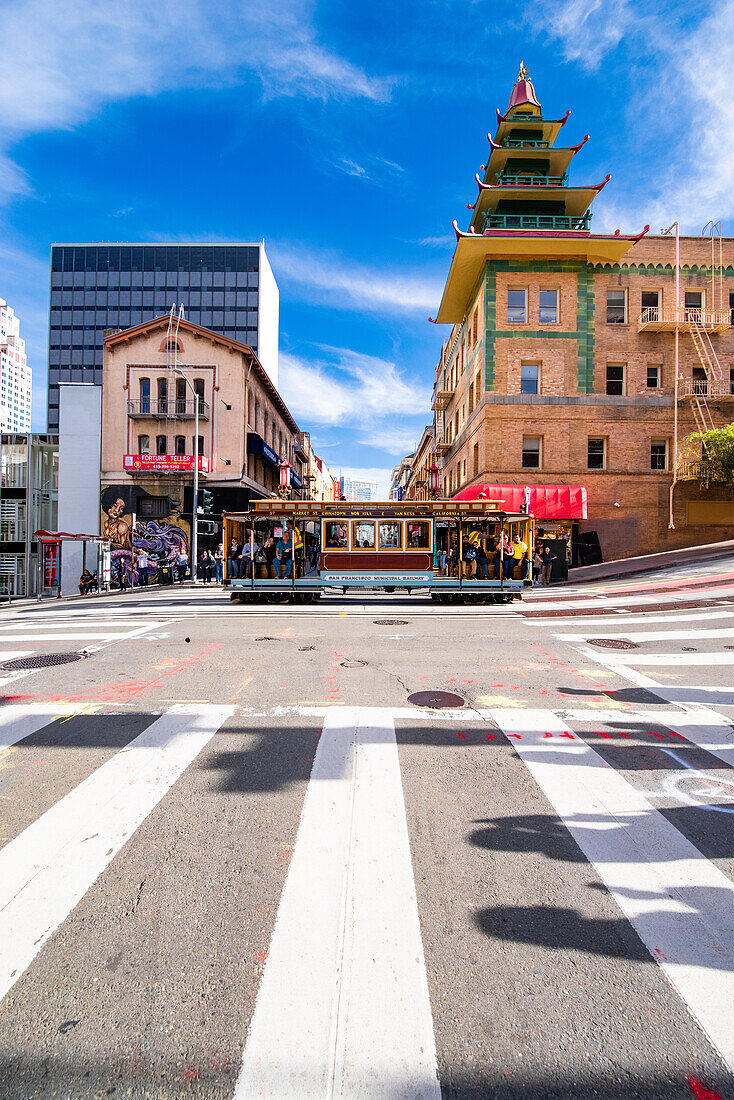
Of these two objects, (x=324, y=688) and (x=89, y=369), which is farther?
(x=89, y=369)

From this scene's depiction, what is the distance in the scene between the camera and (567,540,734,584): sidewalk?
2184 cm

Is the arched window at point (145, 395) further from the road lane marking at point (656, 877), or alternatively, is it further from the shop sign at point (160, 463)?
the road lane marking at point (656, 877)

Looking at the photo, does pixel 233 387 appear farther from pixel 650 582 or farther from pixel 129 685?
pixel 129 685

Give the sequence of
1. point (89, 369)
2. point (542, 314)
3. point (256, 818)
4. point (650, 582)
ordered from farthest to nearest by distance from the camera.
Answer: point (89, 369) < point (542, 314) < point (650, 582) < point (256, 818)

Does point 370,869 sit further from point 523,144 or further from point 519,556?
point 523,144

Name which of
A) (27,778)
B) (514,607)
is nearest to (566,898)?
(27,778)

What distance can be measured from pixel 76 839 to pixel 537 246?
3101 cm

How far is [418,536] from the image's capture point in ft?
57.5

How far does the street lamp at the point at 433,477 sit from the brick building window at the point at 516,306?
18781 millimetres

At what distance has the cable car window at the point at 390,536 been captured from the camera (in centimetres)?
1752

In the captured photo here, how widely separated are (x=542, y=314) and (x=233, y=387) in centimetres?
1822

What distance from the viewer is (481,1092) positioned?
5.81 ft

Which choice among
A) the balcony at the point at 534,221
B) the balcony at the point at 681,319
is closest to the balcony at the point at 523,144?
the balcony at the point at 534,221

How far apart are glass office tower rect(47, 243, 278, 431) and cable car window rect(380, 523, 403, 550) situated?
2090 inches
